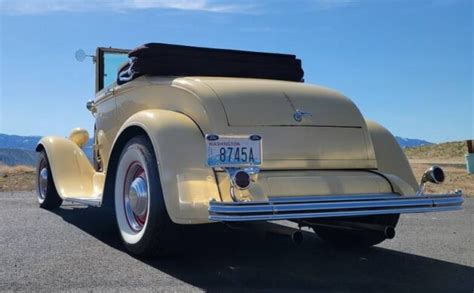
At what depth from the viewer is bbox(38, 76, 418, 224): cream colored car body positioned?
3.64 metres

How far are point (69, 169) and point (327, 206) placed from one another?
3.64m

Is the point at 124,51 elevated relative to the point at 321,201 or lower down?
elevated

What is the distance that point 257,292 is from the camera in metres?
3.28

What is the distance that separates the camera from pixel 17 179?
1128cm

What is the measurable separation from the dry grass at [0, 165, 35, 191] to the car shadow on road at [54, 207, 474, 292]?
5631mm

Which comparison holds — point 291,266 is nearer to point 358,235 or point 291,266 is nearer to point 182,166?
point 358,235

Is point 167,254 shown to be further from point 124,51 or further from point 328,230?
point 124,51

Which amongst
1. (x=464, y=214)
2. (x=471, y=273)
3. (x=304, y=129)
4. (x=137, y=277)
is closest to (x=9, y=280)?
(x=137, y=277)

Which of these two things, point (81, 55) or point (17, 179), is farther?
point (17, 179)

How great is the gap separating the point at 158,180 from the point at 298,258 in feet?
4.58

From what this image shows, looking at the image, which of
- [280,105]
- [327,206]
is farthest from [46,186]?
[327,206]

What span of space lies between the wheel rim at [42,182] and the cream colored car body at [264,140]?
7.51 feet

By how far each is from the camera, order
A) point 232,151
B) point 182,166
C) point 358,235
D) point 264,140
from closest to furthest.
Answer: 1. point 232,151
2. point 182,166
3. point 264,140
4. point 358,235

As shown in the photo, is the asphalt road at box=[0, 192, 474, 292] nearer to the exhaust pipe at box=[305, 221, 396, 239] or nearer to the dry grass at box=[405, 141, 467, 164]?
the exhaust pipe at box=[305, 221, 396, 239]
